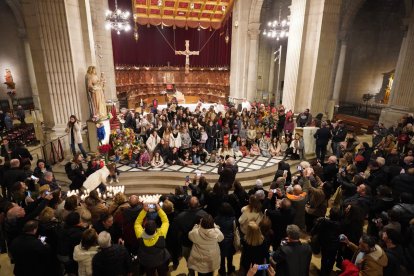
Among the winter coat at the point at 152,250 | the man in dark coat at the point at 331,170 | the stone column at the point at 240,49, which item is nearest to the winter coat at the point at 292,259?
the winter coat at the point at 152,250

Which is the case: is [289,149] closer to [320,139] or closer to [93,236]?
[320,139]

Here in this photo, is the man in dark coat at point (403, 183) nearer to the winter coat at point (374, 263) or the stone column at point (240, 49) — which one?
the winter coat at point (374, 263)

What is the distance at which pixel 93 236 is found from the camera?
3.13 meters

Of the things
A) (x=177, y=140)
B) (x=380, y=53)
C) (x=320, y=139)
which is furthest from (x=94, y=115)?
(x=380, y=53)

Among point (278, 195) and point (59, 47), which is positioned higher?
point (59, 47)

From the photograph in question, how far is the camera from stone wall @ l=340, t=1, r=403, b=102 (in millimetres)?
17641

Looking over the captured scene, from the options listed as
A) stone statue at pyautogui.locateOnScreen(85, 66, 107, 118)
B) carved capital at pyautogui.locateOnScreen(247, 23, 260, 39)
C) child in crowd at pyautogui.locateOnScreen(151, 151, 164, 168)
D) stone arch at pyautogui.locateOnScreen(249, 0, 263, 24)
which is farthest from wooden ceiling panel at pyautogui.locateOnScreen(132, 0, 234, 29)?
child in crowd at pyautogui.locateOnScreen(151, 151, 164, 168)

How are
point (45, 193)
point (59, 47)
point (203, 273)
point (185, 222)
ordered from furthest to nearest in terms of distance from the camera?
1. point (59, 47)
2. point (45, 193)
3. point (185, 222)
4. point (203, 273)

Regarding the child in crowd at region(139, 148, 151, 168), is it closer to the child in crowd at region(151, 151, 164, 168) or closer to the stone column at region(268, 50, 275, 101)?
the child in crowd at region(151, 151, 164, 168)

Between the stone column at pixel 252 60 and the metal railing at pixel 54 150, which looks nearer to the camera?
the metal railing at pixel 54 150

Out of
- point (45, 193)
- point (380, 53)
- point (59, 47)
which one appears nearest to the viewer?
point (45, 193)

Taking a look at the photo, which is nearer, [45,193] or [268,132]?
[45,193]

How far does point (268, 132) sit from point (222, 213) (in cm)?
739

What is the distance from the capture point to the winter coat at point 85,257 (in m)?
3.12
